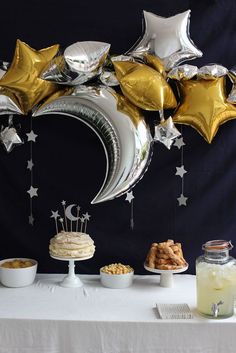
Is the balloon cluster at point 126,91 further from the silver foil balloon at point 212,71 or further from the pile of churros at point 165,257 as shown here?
the pile of churros at point 165,257

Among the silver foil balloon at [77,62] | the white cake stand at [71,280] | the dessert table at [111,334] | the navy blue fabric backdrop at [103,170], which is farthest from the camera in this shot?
the navy blue fabric backdrop at [103,170]

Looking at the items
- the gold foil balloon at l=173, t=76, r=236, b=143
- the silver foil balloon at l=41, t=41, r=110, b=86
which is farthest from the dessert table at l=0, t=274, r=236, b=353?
the silver foil balloon at l=41, t=41, r=110, b=86

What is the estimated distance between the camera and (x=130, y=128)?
1.75m

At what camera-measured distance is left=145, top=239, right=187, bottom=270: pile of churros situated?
1744mm

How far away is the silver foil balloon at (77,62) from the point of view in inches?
65.1

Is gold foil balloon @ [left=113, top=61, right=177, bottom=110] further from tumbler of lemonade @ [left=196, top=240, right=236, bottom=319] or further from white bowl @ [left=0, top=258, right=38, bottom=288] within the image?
white bowl @ [left=0, top=258, right=38, bottom=288]

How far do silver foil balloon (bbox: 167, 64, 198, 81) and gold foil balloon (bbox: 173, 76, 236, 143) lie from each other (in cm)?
4

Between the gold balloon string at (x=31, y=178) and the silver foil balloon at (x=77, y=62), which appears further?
the gold balloon string at (x=31, y=178)

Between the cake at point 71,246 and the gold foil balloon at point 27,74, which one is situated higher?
the gold foil balloon at point 27,74

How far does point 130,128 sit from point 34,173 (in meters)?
0.47

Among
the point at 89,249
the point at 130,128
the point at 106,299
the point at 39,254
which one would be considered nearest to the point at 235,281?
the point at 106,299

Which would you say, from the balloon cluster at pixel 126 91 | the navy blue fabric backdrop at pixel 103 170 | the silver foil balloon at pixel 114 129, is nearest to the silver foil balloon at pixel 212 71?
the balloon cluster at pixel 126 91

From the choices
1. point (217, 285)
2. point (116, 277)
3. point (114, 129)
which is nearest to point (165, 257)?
point (116, 277)

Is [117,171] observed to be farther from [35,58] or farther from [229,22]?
[229,22]
